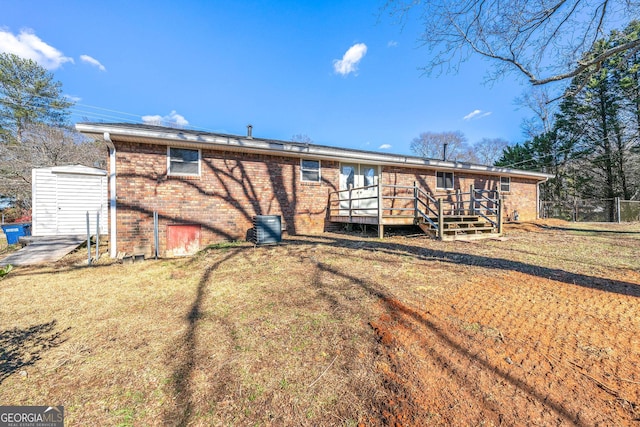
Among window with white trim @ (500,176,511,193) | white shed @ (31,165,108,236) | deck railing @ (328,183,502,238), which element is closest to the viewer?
deck railing @ (328,183,502,238)

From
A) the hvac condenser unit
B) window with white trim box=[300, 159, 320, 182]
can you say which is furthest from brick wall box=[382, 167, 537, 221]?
the hvac condenser unit

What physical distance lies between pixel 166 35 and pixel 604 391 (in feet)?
49.9

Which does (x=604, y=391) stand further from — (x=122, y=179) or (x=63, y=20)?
(x=63, y=20)

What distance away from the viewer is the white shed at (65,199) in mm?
9352

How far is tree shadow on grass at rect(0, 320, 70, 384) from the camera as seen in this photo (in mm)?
2176

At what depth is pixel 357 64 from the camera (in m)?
14.5

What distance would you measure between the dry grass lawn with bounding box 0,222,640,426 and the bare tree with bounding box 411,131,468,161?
28.1 m

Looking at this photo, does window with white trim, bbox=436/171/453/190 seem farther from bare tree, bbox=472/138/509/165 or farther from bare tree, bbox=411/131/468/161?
bare tree, bbox=472/138/509/165

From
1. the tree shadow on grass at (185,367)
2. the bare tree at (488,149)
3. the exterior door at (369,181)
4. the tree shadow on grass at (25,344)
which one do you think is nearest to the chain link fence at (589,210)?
the bare tree at (488,149)

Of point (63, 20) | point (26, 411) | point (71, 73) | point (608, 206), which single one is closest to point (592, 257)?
point (26, 411)

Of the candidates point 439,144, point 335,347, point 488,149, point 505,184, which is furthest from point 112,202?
point 488,149

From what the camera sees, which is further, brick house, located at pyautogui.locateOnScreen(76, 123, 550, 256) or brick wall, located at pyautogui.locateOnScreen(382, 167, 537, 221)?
brick wall, located at pyautogui.locateOnScreen(382, 167, 537, 221)

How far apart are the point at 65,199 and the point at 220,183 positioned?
22.4 ft

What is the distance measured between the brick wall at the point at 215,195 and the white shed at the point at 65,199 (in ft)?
13.1
